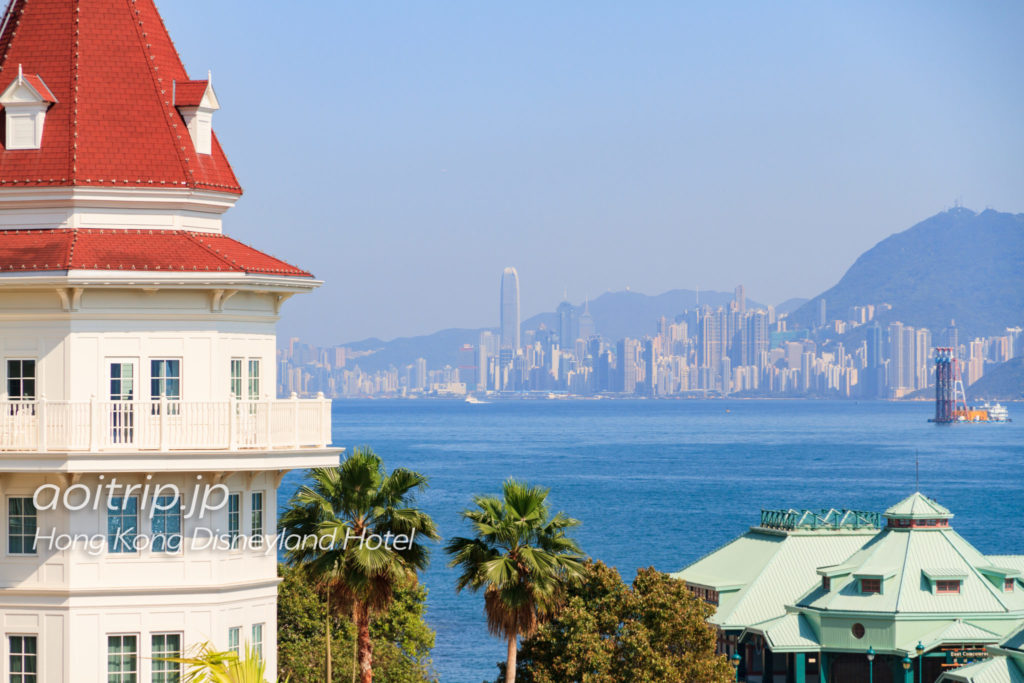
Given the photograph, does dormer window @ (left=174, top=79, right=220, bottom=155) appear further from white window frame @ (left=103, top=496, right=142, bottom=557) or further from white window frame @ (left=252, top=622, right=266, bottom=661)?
white window frame @ (left=252, top=622, right=266, bottom=661)

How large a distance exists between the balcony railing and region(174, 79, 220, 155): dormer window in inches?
175

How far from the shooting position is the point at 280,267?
27.9 meters

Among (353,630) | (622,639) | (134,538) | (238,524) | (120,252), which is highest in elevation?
(120,252)

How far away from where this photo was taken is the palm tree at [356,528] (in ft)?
107

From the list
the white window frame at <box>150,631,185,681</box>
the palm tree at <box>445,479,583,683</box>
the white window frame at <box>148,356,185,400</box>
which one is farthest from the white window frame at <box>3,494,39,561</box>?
the palm tree at <box>445,479,583,683</box>

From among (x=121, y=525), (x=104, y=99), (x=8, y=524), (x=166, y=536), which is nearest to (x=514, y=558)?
(x=166, y=536)

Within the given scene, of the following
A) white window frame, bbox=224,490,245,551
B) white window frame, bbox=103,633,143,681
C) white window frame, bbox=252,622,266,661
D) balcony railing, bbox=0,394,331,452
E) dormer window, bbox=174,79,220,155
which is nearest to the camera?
balcony railing, bbox=0,394,331,452

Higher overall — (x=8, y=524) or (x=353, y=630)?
(x=8, y=524)

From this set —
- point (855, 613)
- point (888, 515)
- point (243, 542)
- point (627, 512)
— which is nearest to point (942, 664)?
point (855, 613)

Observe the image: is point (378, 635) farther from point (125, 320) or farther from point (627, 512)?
point (627, 512)

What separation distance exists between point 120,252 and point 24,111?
2992mm

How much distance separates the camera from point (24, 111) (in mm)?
27641

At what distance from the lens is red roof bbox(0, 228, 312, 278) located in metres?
26.2

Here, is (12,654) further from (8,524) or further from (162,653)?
(162,653)
